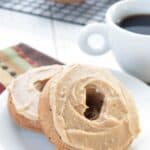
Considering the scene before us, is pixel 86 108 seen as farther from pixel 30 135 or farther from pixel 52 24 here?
pixel 52 24

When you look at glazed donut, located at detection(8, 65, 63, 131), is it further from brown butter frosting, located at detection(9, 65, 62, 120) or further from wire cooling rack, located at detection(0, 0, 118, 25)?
wire cooling rack, located at detection(0, 0, 118, 25)

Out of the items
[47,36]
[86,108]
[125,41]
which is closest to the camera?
[86,108]

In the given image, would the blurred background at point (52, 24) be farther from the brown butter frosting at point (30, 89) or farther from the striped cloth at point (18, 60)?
the brown butter frosting at point (30, 89)

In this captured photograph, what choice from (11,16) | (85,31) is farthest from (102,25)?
(11,16)

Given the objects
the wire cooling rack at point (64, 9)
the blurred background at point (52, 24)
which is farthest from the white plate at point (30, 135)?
the wire cooling rack at point (64, 9)

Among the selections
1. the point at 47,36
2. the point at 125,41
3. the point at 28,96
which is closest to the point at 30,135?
the point at 28,96

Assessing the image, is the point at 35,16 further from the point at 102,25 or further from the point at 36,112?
the point at 36,112
